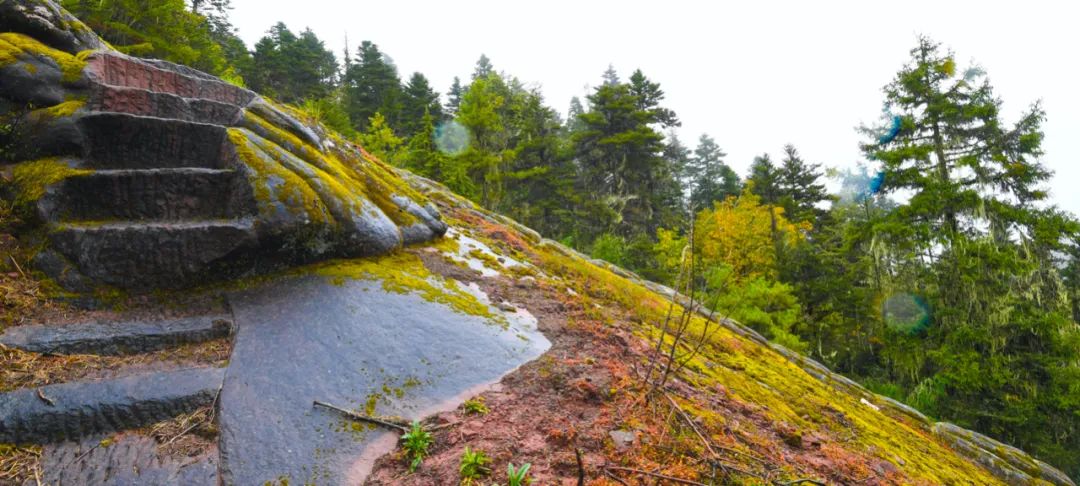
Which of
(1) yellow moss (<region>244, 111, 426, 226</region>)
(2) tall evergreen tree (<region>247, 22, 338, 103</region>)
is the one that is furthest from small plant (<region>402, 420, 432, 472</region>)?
(2) tall evergreen tree (<region>247, 22, 338, 103</region>)

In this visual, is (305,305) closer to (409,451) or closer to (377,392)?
(377,392)

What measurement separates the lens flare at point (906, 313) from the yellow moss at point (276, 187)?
1808 cm

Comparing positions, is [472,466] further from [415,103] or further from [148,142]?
[415,103]

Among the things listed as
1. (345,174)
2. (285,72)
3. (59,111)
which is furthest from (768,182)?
(285,72)

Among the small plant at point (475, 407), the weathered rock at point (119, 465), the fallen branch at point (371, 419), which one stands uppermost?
the small plant at point (475, 407)

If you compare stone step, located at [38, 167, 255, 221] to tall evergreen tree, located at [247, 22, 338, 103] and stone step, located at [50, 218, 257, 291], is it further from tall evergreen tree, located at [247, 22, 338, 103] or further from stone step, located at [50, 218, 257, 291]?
tall evergreen tree, located at [247, 22, 338, 103]

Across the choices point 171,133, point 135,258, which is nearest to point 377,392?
point 135,258

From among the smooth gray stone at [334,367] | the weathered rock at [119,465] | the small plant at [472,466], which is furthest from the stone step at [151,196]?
the small plant at [472,466]

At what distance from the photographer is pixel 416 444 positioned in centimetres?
275

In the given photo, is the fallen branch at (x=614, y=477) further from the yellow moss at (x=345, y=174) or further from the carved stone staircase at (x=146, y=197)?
the yellow moss at (x=345, y=174)

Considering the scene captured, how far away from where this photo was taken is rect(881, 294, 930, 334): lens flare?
14868 mm

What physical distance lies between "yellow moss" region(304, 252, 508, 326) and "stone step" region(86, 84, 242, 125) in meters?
2.48

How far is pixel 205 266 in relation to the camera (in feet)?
13.7

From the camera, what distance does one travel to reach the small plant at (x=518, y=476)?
2.31 m
